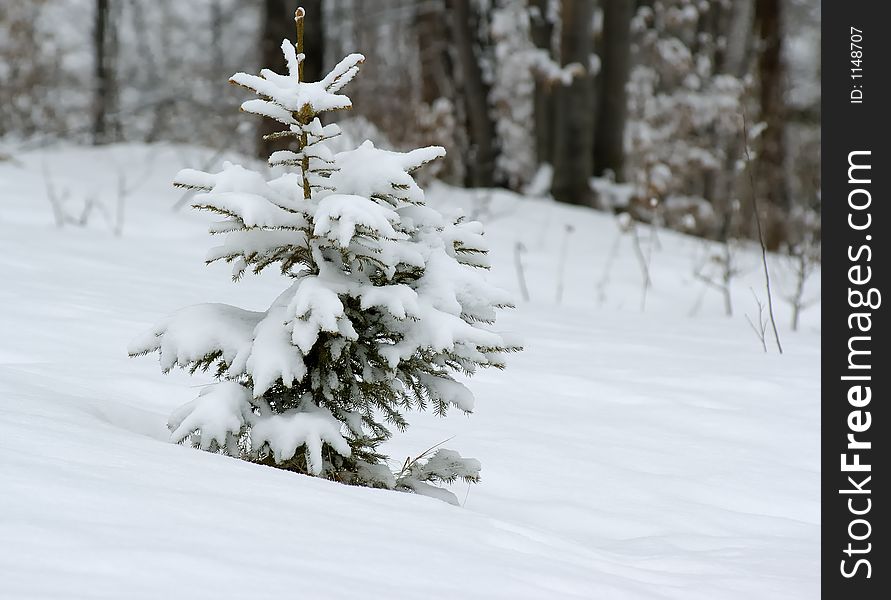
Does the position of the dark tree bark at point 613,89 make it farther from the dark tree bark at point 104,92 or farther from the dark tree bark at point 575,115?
the dark tree bark at point 104,92

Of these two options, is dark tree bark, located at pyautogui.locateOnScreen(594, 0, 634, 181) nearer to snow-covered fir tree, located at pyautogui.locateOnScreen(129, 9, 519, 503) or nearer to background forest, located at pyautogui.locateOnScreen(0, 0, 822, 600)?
background forest, located at pyautogui.locateOnScreen(0, 0, 822, 600)

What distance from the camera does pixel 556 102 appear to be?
9.73 meters

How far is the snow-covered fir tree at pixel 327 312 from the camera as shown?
2223 millimetres

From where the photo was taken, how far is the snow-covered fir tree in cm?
222

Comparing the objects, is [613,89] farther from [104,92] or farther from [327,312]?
[327,312]

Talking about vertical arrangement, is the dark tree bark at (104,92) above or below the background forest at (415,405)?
above

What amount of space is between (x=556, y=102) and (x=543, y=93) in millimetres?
1051

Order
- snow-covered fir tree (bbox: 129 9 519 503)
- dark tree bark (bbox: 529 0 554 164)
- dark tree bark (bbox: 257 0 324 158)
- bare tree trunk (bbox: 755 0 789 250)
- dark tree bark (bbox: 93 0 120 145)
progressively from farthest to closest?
bare tree trunk (bbox: 755 0 789 250), dark tree bark (bbox: 93 0 120 145), dark tree bark (bbox: 529 0 554 164), dark tree bark (bbox: 257 0 324 158), snow-covered fir tree (bbox: 129 9 519 503)

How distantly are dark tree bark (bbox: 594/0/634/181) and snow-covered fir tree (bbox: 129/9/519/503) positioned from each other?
25.7 feet

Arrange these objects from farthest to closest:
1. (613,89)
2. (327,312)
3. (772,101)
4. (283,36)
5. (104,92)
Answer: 1. (772,101)
2. (104,92)
3. (613,89)
4. (283,36)
5. (327,312)

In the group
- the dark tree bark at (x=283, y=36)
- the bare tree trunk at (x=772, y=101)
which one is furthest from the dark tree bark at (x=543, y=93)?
the bare tree trunk at (x=772, y=101)

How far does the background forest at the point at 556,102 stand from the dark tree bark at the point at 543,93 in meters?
0.02

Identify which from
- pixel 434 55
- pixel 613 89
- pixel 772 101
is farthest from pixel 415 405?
pixel 772 101

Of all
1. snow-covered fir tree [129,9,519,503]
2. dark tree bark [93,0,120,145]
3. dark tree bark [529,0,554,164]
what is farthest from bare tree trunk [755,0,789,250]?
snow-covered fir tree [129,9,519,503]
